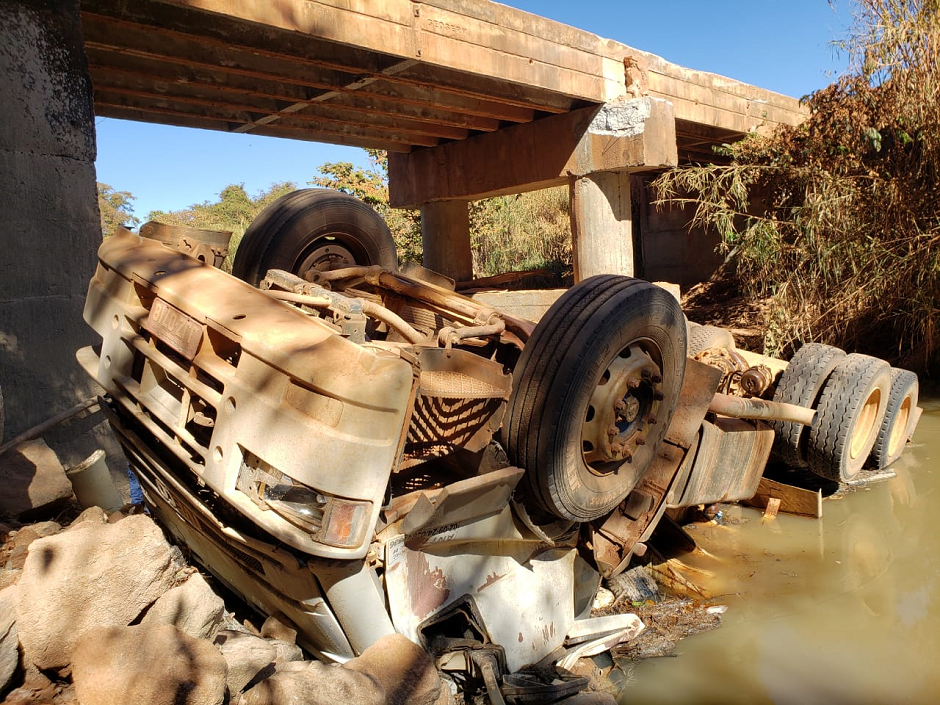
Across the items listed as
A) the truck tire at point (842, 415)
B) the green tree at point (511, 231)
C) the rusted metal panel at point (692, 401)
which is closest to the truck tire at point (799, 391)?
the truck tire at point (842, 415)

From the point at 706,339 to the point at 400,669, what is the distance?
10.4 ft

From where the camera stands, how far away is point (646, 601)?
3.71 meters

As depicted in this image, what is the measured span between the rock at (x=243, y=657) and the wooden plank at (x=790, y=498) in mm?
3435

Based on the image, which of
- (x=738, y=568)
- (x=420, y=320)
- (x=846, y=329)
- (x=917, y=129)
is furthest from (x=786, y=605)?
(x=917, y=129)

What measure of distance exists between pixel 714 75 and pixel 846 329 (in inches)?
125

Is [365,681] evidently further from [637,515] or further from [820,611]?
[820,611]

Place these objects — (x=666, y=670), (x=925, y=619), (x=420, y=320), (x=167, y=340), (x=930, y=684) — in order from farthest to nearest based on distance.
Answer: (x=420, y=320) → (x=925, y=619) → (x=666, y=670) → (x=930, y=684) → (x=167, y=340)

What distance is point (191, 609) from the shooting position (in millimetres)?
2445

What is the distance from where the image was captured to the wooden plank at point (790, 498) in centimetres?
468

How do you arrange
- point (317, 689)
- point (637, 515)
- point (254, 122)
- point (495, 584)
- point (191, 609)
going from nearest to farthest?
point (317, 689), point (191, 609), point (495, 584), point (637, 515), point (254, 122)

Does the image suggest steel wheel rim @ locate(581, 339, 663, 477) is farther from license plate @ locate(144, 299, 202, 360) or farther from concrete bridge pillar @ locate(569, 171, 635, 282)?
concrete bridge pillar @ locate(569, 171, 635, 282)

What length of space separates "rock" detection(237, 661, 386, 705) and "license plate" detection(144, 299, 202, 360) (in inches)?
41.7

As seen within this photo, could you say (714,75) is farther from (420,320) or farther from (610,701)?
(610,701)

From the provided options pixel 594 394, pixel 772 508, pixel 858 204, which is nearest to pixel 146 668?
pixel 594 394
